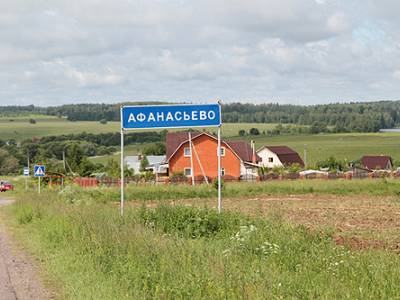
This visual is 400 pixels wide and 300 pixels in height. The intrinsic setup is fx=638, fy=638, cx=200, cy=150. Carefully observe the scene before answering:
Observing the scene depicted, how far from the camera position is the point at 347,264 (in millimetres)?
8406

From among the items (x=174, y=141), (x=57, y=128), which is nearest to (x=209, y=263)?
(x=174, y=141)

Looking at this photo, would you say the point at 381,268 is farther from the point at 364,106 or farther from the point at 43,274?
the point at 364,106

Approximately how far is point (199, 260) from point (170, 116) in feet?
21.4

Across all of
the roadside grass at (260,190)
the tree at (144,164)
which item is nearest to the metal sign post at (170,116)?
the roadside grass at (260,190)

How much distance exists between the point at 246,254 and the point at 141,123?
587 centimetres

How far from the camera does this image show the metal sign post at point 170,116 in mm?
14891

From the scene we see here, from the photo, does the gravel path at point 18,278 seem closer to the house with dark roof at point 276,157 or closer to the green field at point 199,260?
the green field at point 199,260

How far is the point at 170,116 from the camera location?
14945 mm

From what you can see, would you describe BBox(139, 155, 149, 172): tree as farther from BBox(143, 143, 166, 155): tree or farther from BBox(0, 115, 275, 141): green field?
BBox(0, 115, 275, 141): green field

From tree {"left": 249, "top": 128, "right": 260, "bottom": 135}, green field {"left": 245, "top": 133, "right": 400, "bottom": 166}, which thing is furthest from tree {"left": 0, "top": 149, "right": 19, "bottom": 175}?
tree {"left": 249, "top": 128, "right": 260, "bottom": 135}

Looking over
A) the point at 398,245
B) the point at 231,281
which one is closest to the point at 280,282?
the point at 231,281

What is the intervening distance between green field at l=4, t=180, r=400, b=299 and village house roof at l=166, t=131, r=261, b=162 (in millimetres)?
55270

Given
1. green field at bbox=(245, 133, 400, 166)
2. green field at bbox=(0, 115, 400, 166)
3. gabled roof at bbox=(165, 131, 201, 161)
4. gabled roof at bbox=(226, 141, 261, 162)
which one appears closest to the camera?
gabled roof at bbox=(165, 131, 201, 161)

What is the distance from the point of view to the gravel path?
9.40 metres
